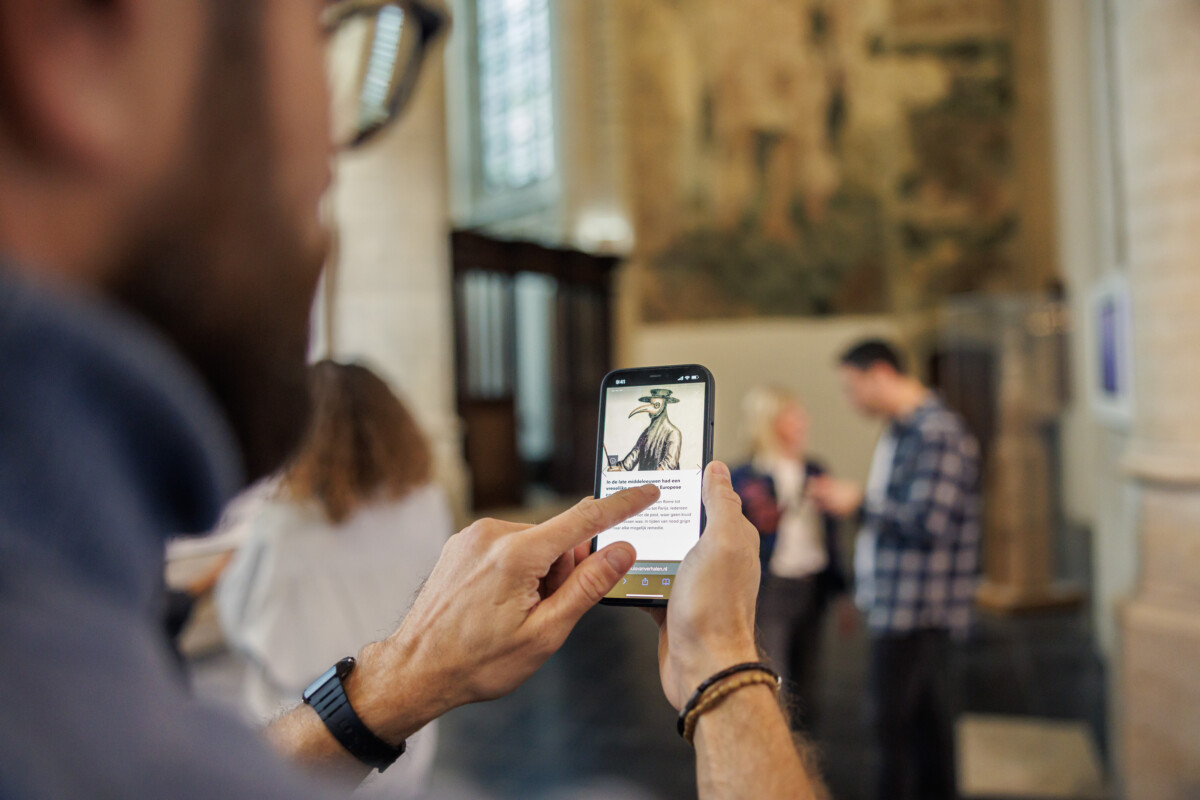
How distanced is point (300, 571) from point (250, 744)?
155 centimetres

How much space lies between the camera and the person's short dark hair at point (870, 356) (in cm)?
395

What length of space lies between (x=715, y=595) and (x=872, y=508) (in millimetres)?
3172

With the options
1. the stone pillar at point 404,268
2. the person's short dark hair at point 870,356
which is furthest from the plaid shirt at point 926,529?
the stone pillar at point 404,268

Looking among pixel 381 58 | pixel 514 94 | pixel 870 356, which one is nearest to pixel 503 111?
pixel 514 94

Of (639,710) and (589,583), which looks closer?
(589,583)

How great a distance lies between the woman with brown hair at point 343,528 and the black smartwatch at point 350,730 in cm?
42

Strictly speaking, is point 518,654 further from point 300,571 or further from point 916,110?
point 916,110

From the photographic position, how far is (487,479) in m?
11.4

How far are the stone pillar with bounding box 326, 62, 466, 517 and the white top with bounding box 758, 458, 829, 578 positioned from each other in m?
3.73

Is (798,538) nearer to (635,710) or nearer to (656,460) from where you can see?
(635,710)

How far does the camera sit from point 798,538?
3.95 meters

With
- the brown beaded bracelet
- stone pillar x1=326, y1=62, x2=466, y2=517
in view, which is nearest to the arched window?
stone pillar x1=326, y1=62, x2=466, y2=517

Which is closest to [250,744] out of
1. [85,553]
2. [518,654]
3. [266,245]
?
[85,553]

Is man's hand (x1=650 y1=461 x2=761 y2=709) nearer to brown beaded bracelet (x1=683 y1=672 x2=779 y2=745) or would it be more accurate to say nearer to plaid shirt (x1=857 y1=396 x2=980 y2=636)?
brown beaded bracelet (x1=683 y1=672 x2=779 y2=745)
